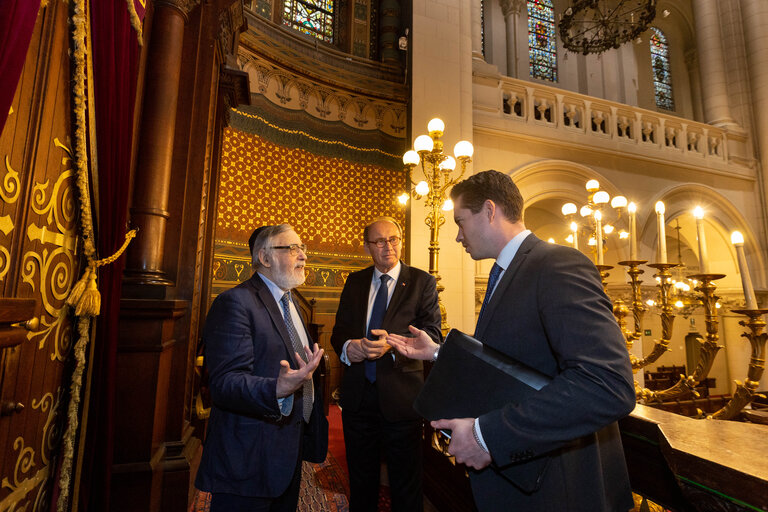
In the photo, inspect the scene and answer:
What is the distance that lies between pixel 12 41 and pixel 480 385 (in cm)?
139

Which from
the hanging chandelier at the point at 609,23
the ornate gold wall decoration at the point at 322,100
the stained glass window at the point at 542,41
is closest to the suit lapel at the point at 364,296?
the ornate gold wall decoration at the point at 322,100

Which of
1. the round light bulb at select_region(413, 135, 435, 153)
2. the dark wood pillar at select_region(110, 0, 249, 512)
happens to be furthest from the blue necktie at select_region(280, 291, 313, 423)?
the round light bulb at select_region(413, 135, 435, 153)

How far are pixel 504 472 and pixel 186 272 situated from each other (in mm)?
1999

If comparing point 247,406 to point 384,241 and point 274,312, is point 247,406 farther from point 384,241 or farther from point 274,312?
point 384,241

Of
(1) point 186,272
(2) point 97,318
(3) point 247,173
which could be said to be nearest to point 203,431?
(1) point 186,272

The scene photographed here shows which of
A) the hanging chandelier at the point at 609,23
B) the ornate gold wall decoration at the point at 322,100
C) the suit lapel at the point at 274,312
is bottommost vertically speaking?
the suit lapel at the point at 274,312

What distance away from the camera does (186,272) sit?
2285mm

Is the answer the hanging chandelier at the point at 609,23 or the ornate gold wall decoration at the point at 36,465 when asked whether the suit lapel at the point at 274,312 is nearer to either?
the ornate gold wall decoration at the point at 36,465

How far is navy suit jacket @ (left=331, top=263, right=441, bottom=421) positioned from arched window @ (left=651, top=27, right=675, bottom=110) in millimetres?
13827

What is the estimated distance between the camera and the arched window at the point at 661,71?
1238cm

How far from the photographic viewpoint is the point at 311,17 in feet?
25.9

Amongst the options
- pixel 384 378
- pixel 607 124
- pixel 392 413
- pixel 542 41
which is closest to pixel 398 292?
pixel 384 378

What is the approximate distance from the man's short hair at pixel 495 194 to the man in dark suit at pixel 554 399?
3.9 inches

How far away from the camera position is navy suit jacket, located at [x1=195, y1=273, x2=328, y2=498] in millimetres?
1294
